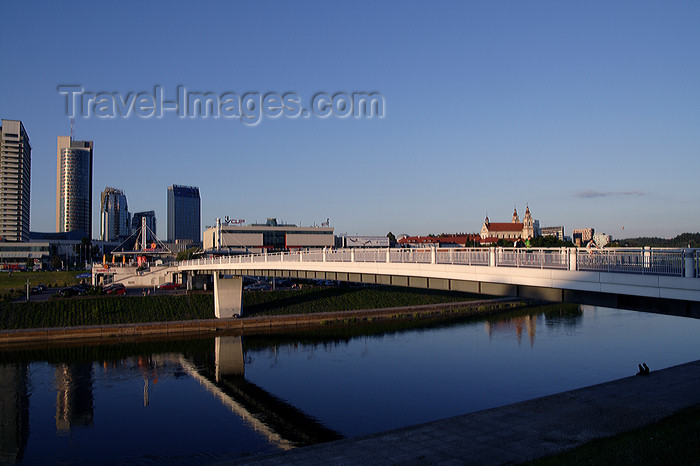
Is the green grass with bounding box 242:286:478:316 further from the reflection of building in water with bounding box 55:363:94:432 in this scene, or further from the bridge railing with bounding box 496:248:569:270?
the bridge railing with bounding box 496:248:569:270

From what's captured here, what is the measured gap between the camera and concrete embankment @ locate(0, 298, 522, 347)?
45856 mm

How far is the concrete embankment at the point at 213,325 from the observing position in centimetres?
4586

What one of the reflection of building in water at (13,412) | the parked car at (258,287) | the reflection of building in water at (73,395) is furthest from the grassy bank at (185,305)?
the reflection of building in water at (73,395)

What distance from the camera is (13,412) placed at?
90.3 feet

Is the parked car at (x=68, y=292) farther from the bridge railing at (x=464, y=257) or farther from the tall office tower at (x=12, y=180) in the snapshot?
the tall office tower at (x=12, y=180)

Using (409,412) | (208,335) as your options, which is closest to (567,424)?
(409,412)

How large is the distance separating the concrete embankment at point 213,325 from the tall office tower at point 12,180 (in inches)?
5717

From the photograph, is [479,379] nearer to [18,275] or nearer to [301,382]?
[301,382]

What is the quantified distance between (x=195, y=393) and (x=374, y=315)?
1191 inches

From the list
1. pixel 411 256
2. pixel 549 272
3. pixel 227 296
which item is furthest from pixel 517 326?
pixel 549 272

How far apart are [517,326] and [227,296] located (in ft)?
97.2

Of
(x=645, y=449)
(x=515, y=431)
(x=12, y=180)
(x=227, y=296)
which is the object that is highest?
(x=12, y=180)

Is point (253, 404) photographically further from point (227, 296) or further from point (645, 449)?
point (227, 296)

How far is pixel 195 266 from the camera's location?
60.3 metres
